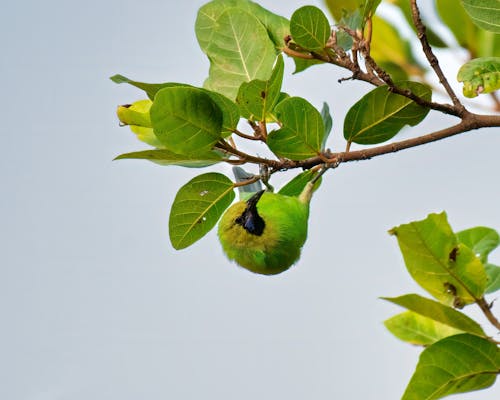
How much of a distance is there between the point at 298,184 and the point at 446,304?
0.74 m

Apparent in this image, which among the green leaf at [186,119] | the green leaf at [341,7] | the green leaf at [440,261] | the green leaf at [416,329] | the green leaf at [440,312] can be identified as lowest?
the green leaf at [416,329]

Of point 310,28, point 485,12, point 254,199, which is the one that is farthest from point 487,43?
point 254,199

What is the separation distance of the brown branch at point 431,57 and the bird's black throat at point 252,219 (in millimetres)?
821

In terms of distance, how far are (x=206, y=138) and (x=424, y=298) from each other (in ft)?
2.80

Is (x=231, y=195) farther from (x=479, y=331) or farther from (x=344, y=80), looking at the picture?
(x=479, y=331)

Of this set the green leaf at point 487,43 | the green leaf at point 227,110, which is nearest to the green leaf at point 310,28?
the green leaf at point 227,110

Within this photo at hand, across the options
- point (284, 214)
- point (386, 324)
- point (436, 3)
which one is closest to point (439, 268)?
point (386, 324)

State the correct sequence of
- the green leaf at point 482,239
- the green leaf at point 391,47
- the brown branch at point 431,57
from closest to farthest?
the brown branch at point 431,57 < the green leaf at point 391,47 < the green leaf at point 482,239

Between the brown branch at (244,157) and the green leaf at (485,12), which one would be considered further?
the brown branch at (244,157)

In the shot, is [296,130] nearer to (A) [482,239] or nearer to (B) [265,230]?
(B) [265,230]

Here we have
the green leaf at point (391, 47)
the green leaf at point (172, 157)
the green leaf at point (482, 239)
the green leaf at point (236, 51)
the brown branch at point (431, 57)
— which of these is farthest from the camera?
the green leaf at point (482, 239)

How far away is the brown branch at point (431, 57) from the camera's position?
2.33m

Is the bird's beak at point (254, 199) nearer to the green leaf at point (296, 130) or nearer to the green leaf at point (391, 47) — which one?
the green leaf at point (296, 130)

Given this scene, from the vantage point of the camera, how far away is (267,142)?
2.58 meters
